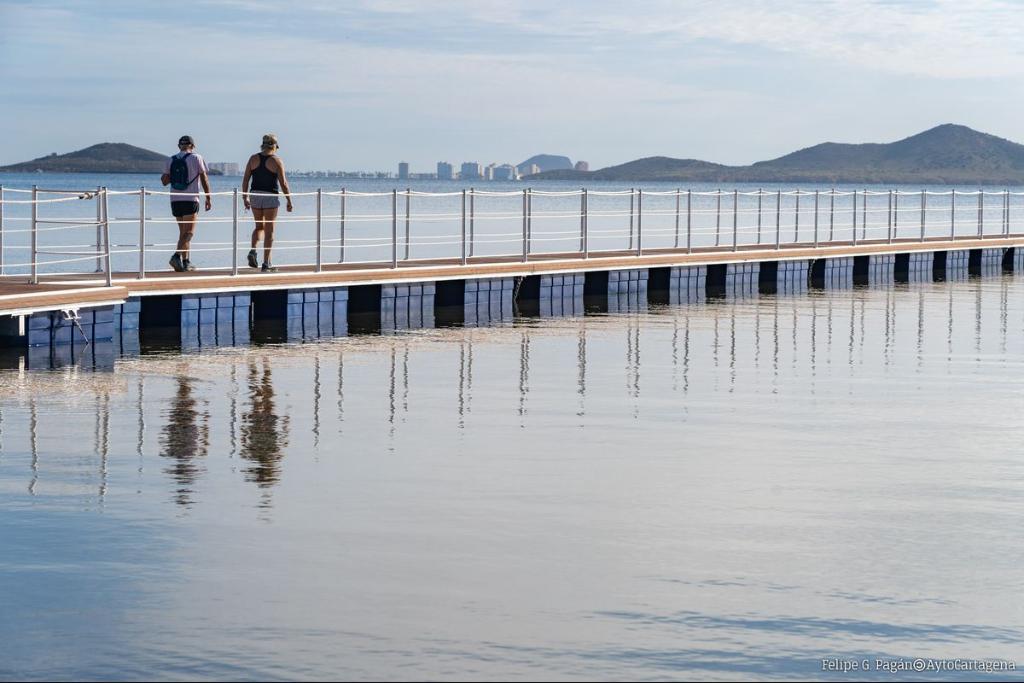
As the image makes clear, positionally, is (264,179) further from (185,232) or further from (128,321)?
(128,321)

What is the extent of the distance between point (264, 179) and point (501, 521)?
1113cm

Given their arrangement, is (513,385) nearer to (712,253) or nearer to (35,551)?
(35,551)

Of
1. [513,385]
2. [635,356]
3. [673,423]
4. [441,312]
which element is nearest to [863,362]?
[635,356]

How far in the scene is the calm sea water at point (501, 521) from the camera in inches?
216

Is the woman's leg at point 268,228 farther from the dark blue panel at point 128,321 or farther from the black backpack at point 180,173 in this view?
the dark blue panel at point 128,321

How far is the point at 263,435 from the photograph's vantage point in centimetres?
975

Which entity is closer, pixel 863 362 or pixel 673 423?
pixel 673 423

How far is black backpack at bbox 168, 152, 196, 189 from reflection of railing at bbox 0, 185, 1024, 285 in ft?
1.33

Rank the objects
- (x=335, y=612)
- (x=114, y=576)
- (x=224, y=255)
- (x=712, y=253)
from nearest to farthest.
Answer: (x=335, y=612) < (x=114, y=576) < (x=712, y=253) < (x=224, y=255)

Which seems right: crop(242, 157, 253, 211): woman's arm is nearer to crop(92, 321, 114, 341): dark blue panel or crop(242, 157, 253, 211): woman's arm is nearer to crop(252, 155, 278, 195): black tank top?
crop(252, 155, 278, 195): black tank top

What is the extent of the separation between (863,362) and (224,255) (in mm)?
27298

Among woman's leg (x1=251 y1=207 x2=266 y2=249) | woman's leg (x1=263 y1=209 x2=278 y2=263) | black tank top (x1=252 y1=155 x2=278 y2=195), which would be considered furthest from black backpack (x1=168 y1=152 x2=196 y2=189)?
woman's leg (x1=263 y1=209 x2=278 y2=263)

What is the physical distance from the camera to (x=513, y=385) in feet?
40.8

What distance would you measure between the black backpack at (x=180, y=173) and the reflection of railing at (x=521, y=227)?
0.40m
